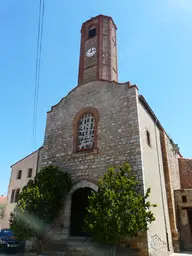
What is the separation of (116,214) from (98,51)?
11.8 m

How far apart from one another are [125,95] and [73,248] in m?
7.27

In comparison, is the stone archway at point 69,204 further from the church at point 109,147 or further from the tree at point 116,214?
the tree at point 116,214

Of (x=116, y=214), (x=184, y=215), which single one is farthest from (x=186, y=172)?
(x=116, y=214)

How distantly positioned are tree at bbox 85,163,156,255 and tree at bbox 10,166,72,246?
2.50 m

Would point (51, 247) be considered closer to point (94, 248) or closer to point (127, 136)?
point (94, 248)

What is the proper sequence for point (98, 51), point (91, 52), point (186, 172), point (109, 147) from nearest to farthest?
1. point (109, 147)
2. point (98, 51)
3. point (91, 52)
4. point (186, 172)

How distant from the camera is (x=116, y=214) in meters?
6.61

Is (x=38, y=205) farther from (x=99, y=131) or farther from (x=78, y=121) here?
(x=78, y=121)

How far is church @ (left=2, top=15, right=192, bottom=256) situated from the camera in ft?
29.3

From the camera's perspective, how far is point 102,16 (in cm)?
1659

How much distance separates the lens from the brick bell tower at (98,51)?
14.4 metres

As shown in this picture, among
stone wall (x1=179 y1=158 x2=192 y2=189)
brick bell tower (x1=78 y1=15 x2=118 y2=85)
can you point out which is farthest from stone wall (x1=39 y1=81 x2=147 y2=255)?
stone wall (x1=179 y1=158 x2=192 y2=189)

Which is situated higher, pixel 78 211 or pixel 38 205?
pixel 38 205

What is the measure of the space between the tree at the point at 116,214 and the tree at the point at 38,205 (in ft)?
8.20
